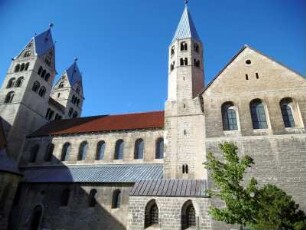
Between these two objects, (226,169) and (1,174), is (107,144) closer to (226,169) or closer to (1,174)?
(1,174)

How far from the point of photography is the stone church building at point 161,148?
58.0 feet

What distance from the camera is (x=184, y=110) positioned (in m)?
23.6

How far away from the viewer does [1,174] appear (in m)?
23.5

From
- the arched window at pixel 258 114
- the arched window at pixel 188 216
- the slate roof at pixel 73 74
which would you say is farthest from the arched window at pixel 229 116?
the slate roof at pixel 73 74

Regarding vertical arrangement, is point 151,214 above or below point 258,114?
below

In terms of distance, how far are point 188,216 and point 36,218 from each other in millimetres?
15206

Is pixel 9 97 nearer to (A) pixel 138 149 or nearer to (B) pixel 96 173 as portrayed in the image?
(B) pixel 96 173

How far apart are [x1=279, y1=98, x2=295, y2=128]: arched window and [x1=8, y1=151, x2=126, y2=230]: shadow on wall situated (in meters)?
15.3

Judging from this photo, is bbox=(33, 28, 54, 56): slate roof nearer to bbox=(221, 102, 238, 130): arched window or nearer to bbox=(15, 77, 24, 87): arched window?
bbox=(15, 77, 24, 87): arched window

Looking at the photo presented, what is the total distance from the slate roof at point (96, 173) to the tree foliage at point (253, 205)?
898 centimetres

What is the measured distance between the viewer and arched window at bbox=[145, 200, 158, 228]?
714 inches

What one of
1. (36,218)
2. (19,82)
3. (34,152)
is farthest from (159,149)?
(19,82)

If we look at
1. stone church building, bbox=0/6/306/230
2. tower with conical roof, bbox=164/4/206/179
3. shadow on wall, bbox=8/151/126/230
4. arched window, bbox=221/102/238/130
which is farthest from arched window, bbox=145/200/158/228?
arched window, bbox=221/102/238/130

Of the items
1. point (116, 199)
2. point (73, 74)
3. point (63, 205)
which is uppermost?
point (73, 74)
